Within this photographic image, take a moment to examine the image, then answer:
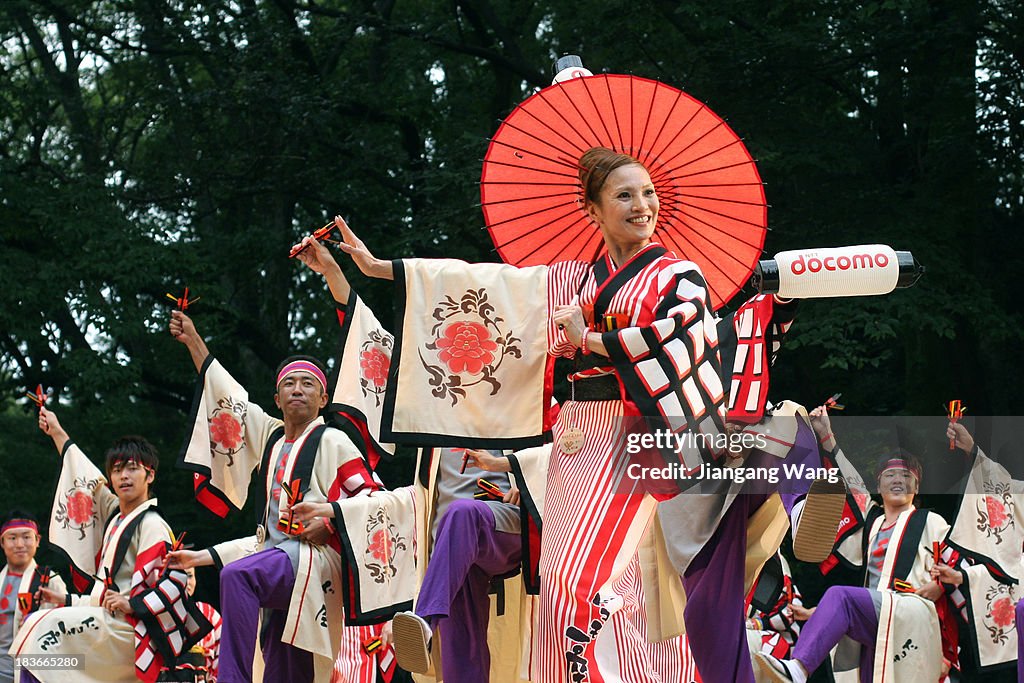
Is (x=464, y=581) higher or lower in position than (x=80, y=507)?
lower

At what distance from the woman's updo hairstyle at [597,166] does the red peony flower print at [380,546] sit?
241 centimetres

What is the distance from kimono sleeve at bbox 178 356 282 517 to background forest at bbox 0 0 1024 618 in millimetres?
3429

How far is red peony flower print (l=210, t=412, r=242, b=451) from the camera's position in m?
6.70

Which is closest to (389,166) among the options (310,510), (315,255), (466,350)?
(310,510)

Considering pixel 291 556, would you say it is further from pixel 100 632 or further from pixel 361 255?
pixel 361 255

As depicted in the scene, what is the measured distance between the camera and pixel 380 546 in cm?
580

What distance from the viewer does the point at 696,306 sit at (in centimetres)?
352

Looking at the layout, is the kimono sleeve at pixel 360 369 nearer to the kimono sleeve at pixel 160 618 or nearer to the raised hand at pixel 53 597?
the kimono sleeve at pixel 160 618

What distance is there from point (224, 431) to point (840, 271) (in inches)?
157

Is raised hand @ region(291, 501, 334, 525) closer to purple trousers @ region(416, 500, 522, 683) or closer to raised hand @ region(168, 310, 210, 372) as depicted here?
purple trousers @ region(416, 500, 522, 683)

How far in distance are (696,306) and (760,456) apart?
1002 mm

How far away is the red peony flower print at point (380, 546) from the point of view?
5.77m

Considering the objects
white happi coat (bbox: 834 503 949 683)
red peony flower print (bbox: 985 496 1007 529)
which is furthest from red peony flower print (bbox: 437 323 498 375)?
red peony flower print (bbox: 985 496 1007 529)

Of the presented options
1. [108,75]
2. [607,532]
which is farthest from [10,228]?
[607,532]
